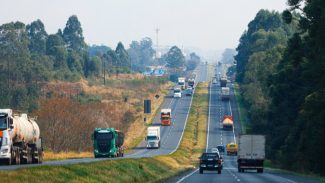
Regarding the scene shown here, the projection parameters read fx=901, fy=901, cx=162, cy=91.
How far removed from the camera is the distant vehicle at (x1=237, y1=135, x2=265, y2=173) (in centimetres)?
7875

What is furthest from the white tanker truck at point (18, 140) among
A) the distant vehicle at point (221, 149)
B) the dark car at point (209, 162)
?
the distant vehicle at point (221, 149)

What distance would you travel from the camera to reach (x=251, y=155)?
78812 mm

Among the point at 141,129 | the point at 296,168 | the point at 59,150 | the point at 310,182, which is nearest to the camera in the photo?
the point at 310,182

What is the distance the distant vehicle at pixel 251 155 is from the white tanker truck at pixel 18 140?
19.4 m

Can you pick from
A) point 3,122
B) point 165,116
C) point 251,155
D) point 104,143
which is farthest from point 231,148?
point 3,122

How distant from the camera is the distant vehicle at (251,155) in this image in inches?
3100

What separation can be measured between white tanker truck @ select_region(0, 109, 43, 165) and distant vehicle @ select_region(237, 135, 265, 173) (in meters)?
19.4

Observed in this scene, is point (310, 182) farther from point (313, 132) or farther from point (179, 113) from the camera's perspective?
point (179, 113)

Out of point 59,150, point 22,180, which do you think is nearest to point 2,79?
point 59,150

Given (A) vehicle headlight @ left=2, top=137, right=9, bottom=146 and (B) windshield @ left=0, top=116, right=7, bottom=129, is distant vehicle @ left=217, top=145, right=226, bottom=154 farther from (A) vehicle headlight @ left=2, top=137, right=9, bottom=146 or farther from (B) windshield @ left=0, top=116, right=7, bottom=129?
(A) vehicle headlight @ left=2, top=137, right=9, bottom=146

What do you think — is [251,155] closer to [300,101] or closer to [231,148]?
[300,101]

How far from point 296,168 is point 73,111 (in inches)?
2150

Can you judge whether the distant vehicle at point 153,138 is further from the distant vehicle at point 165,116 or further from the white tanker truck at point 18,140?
the white tanker truck at point 18,140

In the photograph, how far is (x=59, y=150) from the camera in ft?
382
